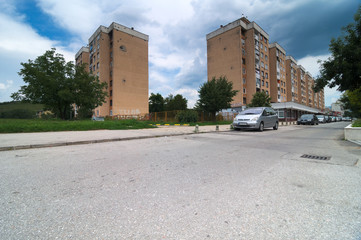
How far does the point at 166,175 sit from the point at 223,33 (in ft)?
162

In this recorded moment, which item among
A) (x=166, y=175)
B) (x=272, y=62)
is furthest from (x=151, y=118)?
(x=272, y=62)

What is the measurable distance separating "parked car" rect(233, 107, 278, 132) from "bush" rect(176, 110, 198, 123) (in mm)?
9399

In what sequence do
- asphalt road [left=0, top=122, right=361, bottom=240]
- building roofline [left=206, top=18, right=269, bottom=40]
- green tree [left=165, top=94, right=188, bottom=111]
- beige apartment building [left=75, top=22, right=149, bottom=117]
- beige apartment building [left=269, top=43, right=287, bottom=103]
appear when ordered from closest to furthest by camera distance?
asphalt road [left=0, top=122, right=361, bottom=240] < building roofline [left=206, top=18, right=269, bottom=40] < beige apartment building [left=75, top=22, right=149, bottom=117] < beige apartment building [left=269, top=43, right=287, bottom=103] < green tree [left=165, top=94, right=188, bottom=111]

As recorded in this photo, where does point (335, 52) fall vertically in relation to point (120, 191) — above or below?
above

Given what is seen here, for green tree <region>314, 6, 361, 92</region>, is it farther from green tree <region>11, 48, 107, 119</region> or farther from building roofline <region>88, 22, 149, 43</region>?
building roofline <region>88, 22, 149, 43</region>

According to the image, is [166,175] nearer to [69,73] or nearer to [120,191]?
[120,191]

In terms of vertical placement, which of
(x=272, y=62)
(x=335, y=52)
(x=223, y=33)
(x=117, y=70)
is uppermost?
(x=223, y=33)

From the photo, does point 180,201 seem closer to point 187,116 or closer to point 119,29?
point 187,116

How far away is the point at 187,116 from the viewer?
2312cm

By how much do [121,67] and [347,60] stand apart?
43794 millimetres

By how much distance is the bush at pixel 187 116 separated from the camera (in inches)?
907

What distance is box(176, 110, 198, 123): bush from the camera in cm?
2305

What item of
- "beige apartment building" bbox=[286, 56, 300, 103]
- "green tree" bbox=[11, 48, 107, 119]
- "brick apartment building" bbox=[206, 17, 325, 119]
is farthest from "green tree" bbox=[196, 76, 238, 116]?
"beige apartment building" bbox=[286, 56, 300, 103]

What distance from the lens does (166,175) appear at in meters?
3.17
